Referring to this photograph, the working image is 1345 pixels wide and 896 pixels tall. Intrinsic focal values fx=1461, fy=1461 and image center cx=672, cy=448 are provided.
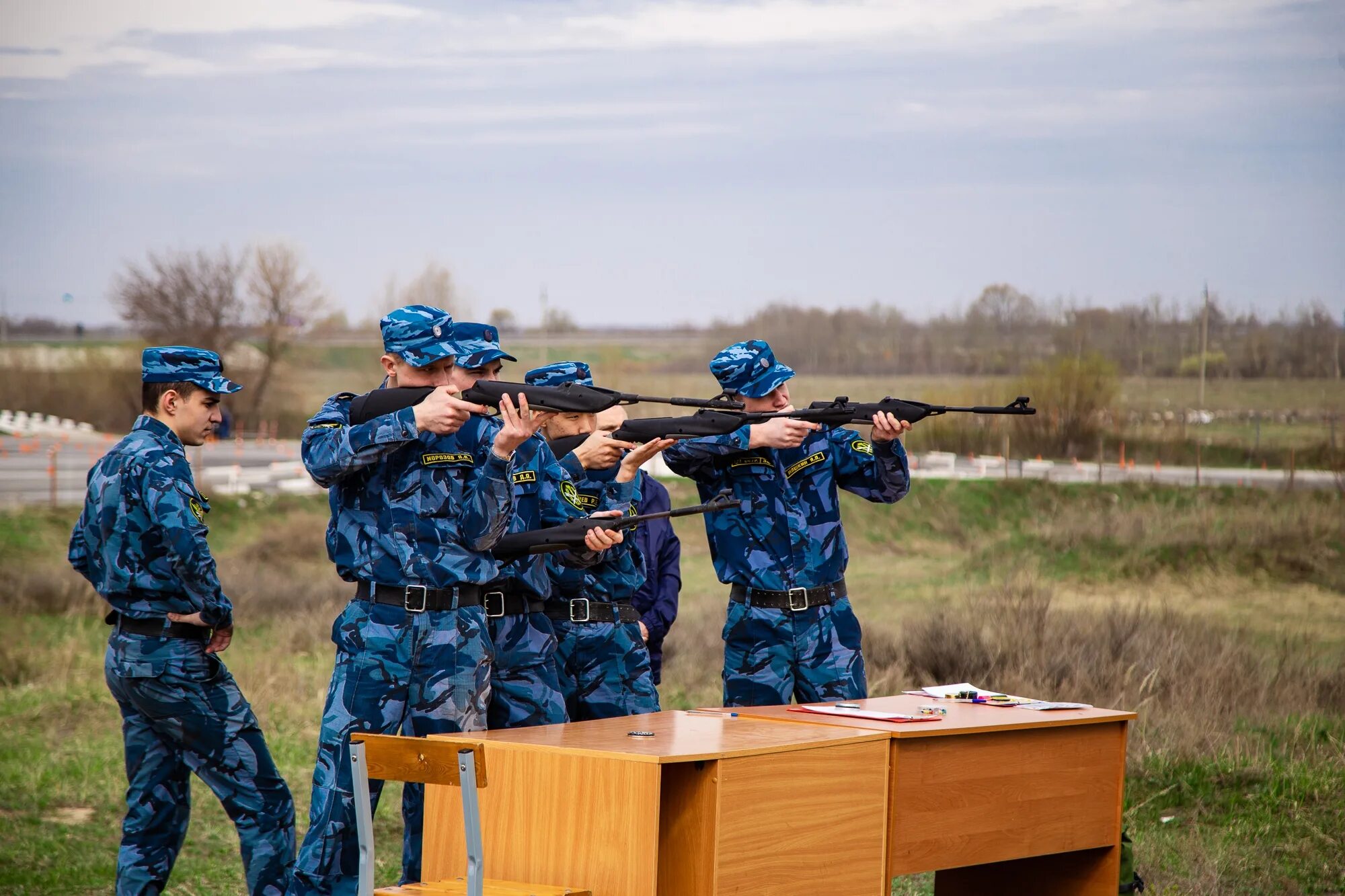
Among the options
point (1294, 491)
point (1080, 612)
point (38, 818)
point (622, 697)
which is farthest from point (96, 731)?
point (1294, 491)

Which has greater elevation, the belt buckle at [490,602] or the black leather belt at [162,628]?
the belt buckle at [490,602]

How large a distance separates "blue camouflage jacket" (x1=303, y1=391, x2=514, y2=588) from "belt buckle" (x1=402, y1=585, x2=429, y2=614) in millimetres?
19

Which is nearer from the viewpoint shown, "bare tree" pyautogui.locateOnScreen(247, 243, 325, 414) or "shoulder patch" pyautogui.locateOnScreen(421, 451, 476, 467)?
"shoulder patch" pyautogui.locateOnScreen(421, 451, 476, 467)

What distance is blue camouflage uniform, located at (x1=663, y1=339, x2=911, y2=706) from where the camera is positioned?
5.96 meters

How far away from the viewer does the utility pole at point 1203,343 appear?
27.8 m

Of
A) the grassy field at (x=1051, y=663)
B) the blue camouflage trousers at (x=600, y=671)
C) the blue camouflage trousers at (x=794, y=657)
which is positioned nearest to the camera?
the blue camouflage trousers at (x=600, y=671)

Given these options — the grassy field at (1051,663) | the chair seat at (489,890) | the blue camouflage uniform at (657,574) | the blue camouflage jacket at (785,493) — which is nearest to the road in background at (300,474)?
the grassy field at (1051,663)

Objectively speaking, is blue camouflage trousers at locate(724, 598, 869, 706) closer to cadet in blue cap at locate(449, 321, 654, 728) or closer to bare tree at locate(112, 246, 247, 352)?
cadet in blue cap at locate(449, 321, 654, 728)

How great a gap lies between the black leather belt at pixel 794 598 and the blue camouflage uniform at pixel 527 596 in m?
0.85

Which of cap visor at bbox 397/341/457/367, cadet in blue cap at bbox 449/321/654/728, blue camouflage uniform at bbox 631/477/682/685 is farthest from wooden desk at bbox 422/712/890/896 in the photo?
blue camouflage uniform at bbox 631/477/682/685

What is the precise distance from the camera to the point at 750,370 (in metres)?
6.22

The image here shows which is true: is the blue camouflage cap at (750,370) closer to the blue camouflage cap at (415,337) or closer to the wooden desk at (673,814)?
the blue camouflage cap at (415,337)

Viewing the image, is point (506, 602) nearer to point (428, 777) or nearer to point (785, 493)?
point (785, 493)

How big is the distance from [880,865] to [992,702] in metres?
1.19
